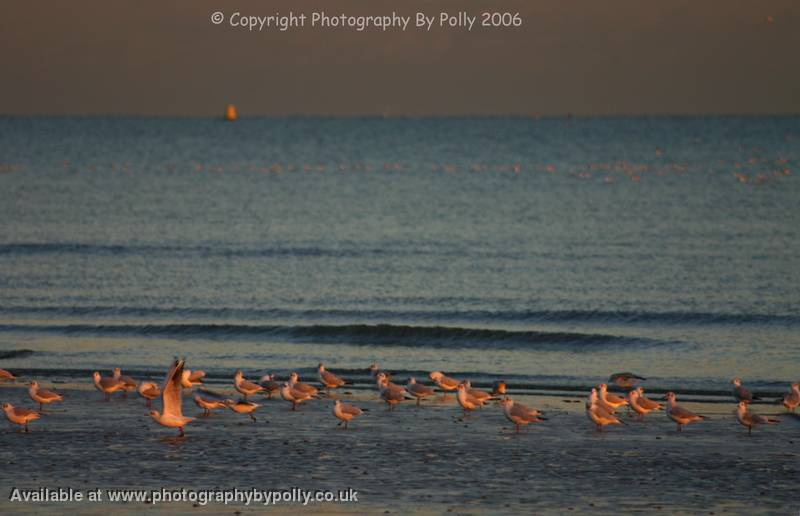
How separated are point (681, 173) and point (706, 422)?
72774 millimetres

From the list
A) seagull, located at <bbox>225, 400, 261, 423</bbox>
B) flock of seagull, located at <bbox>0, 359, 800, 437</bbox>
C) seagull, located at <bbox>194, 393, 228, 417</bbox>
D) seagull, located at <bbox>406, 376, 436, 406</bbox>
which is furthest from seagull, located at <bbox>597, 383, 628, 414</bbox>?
seagull, located at <bbox>194, 393, 228, 417</bbox>

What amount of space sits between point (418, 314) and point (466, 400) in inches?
505

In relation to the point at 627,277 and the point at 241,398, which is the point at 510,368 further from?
the point at 627,277

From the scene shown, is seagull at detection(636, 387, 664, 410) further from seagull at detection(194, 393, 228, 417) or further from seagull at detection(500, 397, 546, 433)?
seagull at detection(194, 393, 228, 417)

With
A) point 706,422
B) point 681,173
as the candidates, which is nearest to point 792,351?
point 706,422

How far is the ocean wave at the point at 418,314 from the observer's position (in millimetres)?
31578

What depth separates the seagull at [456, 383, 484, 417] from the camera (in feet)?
65.3

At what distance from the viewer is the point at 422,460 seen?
53.8 feet

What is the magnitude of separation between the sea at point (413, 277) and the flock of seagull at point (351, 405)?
1.56 meters

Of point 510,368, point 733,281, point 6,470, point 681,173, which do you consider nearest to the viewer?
point 6,470

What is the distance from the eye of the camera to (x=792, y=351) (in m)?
26.9

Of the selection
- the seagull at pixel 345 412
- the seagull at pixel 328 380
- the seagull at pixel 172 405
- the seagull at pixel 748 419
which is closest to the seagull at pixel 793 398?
the seagull at pixel 748 419

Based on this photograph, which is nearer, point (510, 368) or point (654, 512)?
point (654, 512)

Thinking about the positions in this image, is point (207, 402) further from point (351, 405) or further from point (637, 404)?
point (637, 404)
